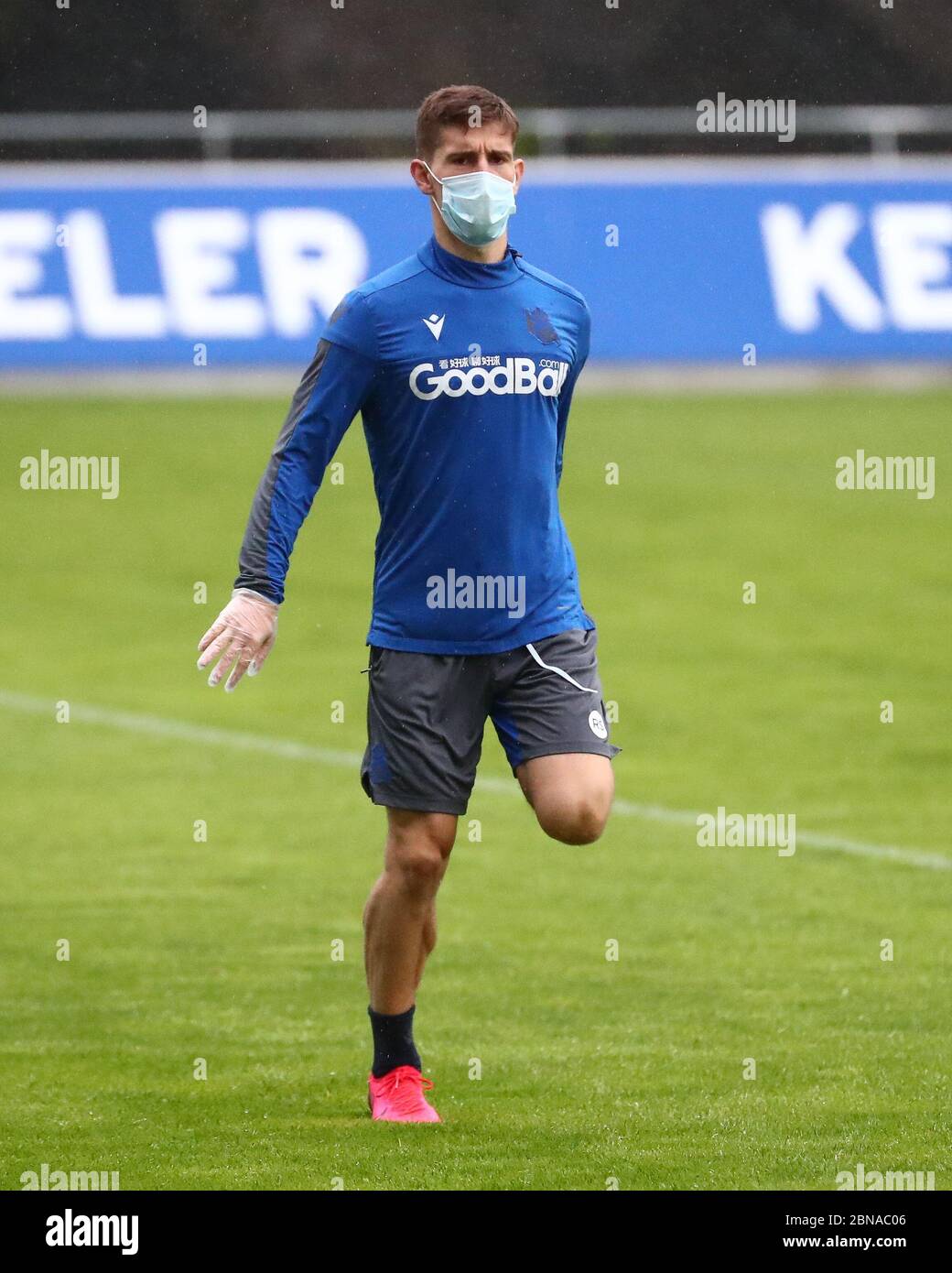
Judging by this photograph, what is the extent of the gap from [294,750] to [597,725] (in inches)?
239

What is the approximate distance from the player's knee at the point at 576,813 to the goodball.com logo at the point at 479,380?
3.46ft

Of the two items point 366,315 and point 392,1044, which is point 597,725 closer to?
point 392,1044

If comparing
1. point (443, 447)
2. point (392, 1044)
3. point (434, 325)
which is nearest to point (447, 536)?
point (443, 447)

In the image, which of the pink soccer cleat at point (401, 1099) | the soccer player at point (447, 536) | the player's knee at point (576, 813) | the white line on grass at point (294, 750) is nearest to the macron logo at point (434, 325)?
the soccer player at point (447, 536)

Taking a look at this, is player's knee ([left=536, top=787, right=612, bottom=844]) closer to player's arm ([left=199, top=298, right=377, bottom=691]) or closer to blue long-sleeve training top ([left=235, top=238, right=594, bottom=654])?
blue long-sleeve training top ([left=235, top=238, right=594, bottom=654])

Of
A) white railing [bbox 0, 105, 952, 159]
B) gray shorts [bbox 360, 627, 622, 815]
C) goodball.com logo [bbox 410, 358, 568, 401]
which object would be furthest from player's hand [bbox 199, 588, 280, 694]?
white railing [bbox 0, 105, 952, 159]

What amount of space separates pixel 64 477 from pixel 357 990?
13510 millimetres

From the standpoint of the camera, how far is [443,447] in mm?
5969

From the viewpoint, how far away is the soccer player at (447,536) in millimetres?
5926

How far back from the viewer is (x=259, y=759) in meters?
11.8

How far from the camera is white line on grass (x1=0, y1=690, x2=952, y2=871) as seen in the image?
31.4 ft

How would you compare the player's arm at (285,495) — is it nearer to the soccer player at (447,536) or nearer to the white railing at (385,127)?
the soccer player at (447,536)

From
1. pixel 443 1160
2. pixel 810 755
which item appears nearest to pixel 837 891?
pixel 810 755

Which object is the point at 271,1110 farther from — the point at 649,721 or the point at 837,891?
the point at 649,721
